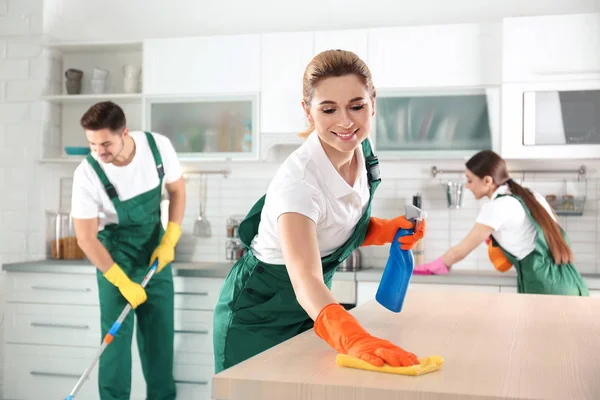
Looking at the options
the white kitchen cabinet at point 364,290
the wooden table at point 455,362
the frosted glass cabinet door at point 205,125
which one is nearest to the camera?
the wooden table at point 455,362

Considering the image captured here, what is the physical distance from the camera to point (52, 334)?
14.6 ft

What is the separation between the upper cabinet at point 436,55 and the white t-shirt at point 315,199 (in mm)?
2290

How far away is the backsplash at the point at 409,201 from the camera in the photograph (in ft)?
14.4

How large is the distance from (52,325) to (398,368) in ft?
11.7

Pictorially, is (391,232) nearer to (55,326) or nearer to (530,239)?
(530,239)

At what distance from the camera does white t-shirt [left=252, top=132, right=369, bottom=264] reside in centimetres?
170

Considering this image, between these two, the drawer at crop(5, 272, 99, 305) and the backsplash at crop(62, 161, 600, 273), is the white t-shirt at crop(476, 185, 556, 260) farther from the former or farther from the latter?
the drawer at crop(5, 272, 99, 305)

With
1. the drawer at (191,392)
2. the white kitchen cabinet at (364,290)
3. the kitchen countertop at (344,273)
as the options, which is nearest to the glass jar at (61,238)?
the kitchen countertop at (344,273)

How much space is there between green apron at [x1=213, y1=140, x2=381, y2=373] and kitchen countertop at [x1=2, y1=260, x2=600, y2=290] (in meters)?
2.02

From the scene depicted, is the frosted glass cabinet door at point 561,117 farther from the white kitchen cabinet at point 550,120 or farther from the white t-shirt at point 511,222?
the white t-shirt at point 511,222

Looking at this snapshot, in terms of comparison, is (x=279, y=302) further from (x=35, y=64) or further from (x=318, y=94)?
(x=35, y=64)

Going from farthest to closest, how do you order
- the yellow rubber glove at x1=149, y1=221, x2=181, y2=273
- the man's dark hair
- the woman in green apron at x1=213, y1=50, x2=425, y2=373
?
1. the yellow rubber glove at x1=149, y1=221, x2=181, y2=273
2. the man's dark hair
3. the woman in green apron at x1=213, y1=50, x2=425, y2=373

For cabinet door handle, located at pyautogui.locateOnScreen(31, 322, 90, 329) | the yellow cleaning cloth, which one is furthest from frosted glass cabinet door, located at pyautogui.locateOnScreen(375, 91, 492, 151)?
the yellow cleaning cloth

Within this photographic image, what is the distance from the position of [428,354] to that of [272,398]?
37 cm
